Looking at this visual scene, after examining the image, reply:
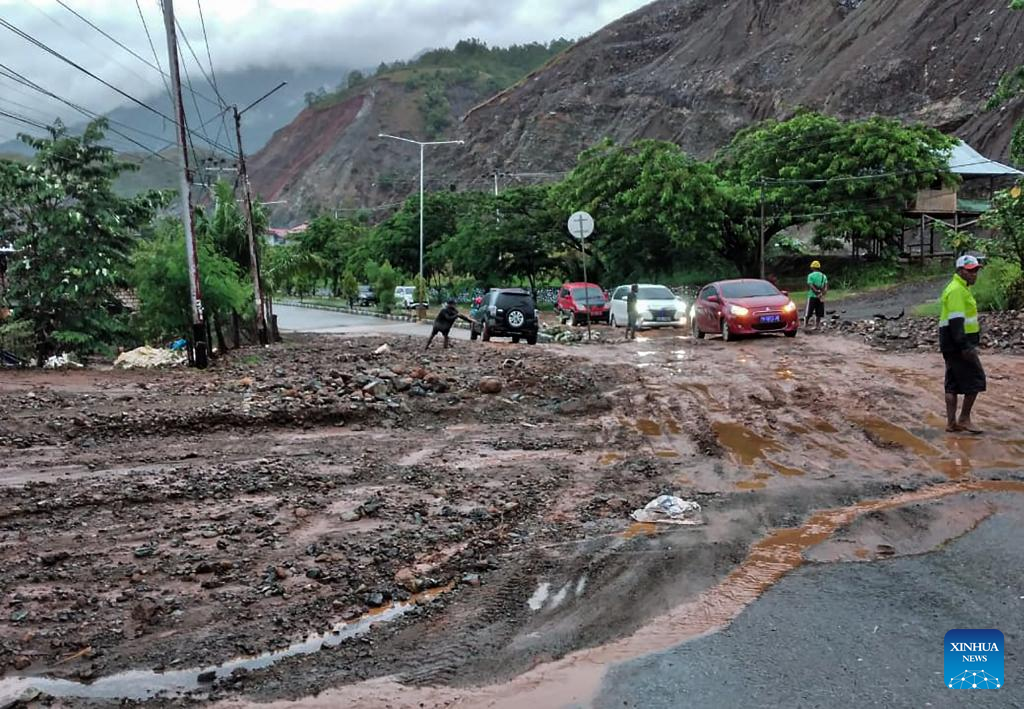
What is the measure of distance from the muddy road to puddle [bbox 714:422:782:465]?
52 millimetres

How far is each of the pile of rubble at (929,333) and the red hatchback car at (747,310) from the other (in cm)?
167

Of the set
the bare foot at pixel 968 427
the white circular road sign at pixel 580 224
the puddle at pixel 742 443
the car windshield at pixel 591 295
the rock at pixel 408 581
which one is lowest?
the rock at pixel 408 581

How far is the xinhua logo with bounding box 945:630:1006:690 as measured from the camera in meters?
3.51

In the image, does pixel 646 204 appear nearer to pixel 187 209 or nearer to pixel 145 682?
pixel 187 209

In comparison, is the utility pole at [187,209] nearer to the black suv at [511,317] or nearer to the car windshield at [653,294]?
the black suv at [511,317]

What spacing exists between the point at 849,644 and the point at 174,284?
19076 mm

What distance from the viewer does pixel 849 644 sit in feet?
12.6

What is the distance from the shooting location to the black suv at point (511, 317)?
23.1 m

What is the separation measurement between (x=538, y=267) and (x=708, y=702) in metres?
43.1

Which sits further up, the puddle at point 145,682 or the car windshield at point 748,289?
the car windshield at point 748,289

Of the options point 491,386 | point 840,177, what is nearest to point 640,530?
point 491,386

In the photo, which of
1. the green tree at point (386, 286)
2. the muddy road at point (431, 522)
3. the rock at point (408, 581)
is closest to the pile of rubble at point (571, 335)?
the muddy road at point (431, 522)

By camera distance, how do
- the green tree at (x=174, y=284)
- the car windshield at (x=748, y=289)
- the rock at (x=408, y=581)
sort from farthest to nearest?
1. the green tree at (x=174, y=284)
2. the car windshield at (x=748, y=289)
3. the rock at (x=408, y=581)

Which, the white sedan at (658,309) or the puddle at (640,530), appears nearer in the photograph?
the puddle at (640,530)
